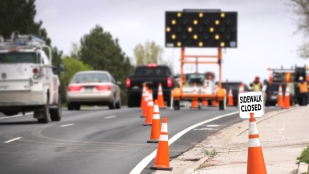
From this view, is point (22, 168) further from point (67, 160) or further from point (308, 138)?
point (308, 138)

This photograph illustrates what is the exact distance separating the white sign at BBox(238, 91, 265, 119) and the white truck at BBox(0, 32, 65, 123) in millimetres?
14256

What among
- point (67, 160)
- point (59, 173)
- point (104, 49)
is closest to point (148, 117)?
point (67, 160)

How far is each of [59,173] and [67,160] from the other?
72.3 inches

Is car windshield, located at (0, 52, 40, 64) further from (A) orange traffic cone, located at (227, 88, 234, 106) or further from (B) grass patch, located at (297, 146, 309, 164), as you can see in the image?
(A) orange traffic cone, located at (227, 88, 234, 106)

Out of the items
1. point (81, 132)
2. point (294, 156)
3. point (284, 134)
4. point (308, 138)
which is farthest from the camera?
point (81, 132)

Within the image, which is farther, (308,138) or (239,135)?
(239,135)

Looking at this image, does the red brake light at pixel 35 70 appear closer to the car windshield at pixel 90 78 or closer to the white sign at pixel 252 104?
the car windshield at pixel 90 78

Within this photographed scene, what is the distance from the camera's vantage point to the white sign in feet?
36.0

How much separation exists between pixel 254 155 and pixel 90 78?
84.7 feet

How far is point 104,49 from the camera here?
11912 centimetres

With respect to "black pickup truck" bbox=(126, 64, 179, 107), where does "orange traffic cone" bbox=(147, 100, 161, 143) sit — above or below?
below

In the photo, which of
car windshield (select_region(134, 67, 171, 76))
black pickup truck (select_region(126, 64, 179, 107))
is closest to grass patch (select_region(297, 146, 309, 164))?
black pickup truck (select_region(126, 64, 179, 107))

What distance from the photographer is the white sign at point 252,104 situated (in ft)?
36.0

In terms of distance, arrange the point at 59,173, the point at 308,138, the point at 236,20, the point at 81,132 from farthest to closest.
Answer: the point at 236,20
the point at 81,132
the point at 308,138
the point at 59,173
